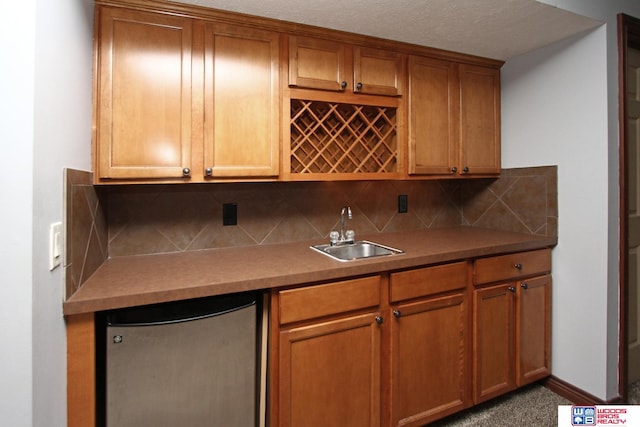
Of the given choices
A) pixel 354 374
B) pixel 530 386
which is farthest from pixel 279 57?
pixel 530 386

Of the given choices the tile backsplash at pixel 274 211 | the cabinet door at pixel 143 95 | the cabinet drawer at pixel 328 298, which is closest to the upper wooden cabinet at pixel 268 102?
the cabinet door at pixel 143 95

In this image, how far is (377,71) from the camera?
189 centimetres

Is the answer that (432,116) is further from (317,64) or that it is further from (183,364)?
(183,364)

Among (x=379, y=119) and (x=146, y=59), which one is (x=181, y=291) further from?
(x=379, y=119)

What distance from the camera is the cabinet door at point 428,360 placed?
1581 millimetres

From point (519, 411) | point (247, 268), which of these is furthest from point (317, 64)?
point (519, 411)

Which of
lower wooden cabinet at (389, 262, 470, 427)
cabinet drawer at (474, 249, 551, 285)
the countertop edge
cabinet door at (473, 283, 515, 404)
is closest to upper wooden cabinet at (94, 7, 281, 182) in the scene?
the countertop edge

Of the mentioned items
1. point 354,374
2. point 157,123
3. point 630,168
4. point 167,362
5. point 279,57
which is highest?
point 279,57

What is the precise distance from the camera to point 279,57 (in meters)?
1.66

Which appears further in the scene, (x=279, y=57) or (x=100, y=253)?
(x=279, y=57)

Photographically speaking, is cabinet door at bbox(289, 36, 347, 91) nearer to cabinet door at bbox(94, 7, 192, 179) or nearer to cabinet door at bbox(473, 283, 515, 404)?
cabinet door at bbox(94, 7, 192, 179)

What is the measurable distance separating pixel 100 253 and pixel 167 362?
654mm

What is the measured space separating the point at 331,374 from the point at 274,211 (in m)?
0.96

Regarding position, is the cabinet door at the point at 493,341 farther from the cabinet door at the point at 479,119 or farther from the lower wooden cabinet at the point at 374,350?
the cabinet door at the point at 479,119
